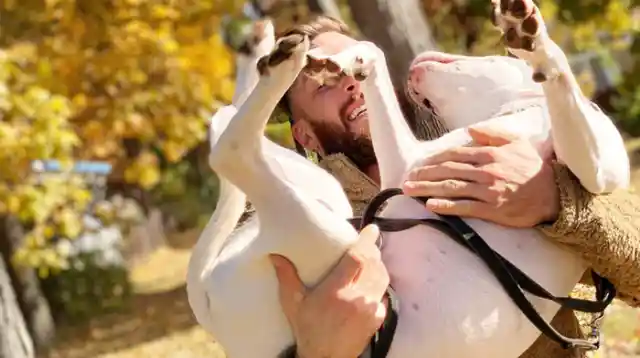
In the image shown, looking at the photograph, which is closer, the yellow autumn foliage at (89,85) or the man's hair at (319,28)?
the man's hair at (319,28)

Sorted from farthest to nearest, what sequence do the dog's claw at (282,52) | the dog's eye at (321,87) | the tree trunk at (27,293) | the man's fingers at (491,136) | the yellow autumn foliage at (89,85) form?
1. the tree trunk at (27,293)
2. the yellow autumn foliage at (89,85)
3. the dog's eye at (321,87)
4. the man's fingers at (491,136)
5. the dog's claw at (282,52)

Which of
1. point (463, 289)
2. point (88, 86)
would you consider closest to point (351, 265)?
point (463, 289)

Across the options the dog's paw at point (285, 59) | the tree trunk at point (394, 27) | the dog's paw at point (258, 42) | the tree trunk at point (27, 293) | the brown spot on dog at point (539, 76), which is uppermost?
the dog's paw at point (285, 59)

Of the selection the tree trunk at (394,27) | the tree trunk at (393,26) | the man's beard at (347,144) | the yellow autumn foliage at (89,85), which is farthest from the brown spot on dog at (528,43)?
the yellow autumn foliage at (89,85)

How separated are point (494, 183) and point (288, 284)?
1.04 ft

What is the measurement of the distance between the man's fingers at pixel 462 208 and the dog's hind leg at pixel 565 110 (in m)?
0.12

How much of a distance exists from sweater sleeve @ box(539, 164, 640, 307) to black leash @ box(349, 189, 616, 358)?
0.06 m

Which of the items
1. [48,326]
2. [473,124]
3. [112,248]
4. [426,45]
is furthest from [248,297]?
[112,248]

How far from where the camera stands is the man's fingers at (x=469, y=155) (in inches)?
47.3

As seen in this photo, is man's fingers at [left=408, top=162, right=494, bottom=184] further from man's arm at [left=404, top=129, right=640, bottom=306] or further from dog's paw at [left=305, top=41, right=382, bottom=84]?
dog's paw at [left=305, top=41, right=382, bottom=84]

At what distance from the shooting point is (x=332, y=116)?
1.54 meters

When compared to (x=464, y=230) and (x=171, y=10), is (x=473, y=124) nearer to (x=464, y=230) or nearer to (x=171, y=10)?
(x=464, y=230)

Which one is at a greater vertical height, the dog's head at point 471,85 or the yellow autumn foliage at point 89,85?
the dog's head at point 471,85

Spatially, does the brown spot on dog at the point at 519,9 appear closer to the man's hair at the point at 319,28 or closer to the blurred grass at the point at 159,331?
the man's hair at the point at 319,28
